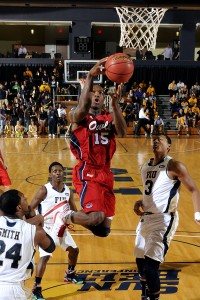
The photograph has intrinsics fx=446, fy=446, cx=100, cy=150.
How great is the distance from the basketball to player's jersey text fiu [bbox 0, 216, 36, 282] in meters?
1.84

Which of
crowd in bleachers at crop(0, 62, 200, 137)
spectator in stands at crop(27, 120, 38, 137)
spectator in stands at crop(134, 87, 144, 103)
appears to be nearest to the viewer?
spectator in stands at crop(27, 120, 38, 137)

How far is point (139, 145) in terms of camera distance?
62.5 feet

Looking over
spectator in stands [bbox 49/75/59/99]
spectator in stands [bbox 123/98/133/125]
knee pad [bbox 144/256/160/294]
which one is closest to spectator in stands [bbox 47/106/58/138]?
spectator in stands [bbox 49/75/59/99]

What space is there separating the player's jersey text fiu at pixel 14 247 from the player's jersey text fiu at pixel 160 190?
1687mm

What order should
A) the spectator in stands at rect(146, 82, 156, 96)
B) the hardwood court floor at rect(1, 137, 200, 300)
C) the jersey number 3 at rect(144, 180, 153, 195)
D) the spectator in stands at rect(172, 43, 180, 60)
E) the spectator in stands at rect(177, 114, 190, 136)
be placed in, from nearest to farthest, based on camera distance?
the jersey number 3 at rect(144, 180, 153, 195) → the hardwood court floor at rect(1, 137, 200, 300) → the spectator in stands at rect(177, 114, 190, 136) → the spectator in stands at rect(146, 82, 156, 96) → the spectator in stands at rect(172, 43, 180, 60)

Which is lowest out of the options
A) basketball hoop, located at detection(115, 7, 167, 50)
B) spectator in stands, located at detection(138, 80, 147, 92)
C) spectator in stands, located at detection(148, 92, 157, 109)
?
spectator in stands, located at detection(148, 92, 157, 109)

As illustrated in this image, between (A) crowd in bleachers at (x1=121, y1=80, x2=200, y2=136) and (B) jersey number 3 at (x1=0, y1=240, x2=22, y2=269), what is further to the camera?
(A) crowd in bleachers at (x1=121, y1=80, x2=200, y2=136)

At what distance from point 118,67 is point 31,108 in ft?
63.4

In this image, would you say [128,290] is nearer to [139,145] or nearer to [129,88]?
[139,145]

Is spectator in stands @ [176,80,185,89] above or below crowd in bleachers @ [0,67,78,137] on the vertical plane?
above

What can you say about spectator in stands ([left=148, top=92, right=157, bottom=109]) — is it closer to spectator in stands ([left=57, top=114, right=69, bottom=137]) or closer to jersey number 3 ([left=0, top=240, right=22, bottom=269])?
spectator in stands ([left=57, top=114, right=69, bottom=137])

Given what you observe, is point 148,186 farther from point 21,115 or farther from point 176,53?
point 176,53

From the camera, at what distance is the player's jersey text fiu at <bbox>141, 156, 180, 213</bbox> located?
181 inches

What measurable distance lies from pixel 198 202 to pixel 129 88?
24165 millimetres
